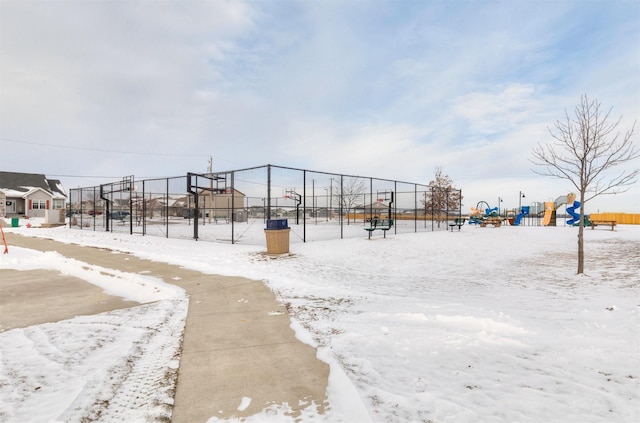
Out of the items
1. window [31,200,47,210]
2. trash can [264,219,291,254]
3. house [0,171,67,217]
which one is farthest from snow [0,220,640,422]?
window [31,200,47,210]

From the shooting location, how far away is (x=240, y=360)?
3357 mm

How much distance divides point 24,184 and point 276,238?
173ft

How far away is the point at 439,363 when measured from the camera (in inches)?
130

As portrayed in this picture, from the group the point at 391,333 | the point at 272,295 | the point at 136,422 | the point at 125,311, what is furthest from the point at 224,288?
the point at 136,422

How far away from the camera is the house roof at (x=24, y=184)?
4210cm

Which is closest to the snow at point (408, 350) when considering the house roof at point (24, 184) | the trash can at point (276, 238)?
the trash can at point (276, 238)

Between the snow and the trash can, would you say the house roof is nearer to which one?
the trash can

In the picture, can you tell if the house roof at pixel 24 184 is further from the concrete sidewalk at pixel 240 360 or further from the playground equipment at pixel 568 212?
the playground equipment at pixel 568 212

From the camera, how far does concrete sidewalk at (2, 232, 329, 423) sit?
2.59m

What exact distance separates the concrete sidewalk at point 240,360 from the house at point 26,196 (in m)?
47.4

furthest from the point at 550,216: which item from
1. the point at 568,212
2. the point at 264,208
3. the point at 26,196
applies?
the point at 26,196

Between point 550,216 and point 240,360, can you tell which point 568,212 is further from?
point 240,360

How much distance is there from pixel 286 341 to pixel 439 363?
1.75 metres

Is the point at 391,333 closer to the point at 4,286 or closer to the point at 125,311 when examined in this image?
the point at 125,311
